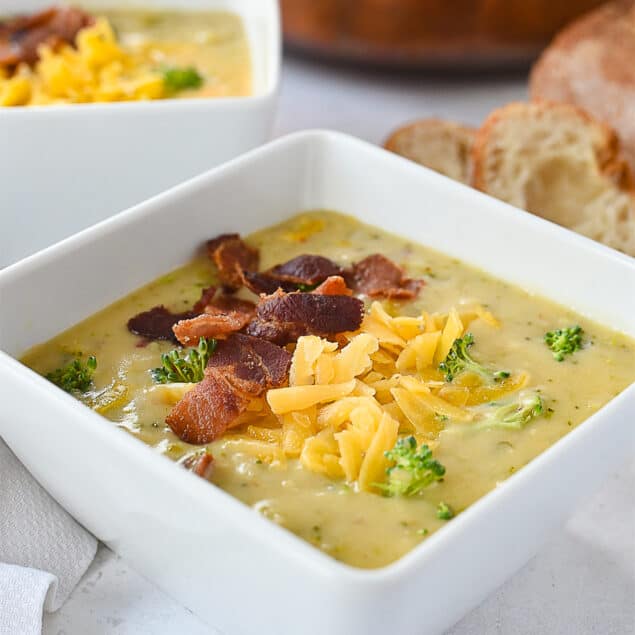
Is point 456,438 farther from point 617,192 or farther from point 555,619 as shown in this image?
point 617,192

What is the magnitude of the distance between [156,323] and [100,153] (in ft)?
3.13

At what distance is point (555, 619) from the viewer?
283 centimetres

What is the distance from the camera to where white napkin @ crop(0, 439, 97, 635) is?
2.66 m

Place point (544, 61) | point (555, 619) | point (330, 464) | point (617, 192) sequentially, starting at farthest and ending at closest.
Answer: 1. point (544, 61)
2. point (617, 192)
3. point (555, 619)
4. point (330, 464)

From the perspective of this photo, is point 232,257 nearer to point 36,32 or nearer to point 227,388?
point 227,388

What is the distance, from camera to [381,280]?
3.29 m

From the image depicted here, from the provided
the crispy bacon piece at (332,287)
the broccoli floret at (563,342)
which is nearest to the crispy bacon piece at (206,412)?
the crispy bacon piece at (332,287)

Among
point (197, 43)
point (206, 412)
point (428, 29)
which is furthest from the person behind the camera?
point (428, 29)

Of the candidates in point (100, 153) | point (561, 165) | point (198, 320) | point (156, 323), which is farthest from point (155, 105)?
point (561, 165)

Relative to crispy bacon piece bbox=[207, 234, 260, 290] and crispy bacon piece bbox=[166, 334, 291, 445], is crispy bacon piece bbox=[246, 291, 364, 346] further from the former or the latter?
crispy bacon piece bbox=[207, 234, 260, 290]

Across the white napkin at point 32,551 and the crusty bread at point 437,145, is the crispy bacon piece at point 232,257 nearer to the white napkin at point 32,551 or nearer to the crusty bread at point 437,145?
the white napkin at point 32,551

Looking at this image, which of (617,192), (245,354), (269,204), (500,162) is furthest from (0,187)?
(617,192)

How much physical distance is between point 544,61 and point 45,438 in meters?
3.01

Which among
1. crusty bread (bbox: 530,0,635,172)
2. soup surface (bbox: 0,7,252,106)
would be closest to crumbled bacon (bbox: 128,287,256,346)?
soup surface (bbox: 0,7,252,106)
